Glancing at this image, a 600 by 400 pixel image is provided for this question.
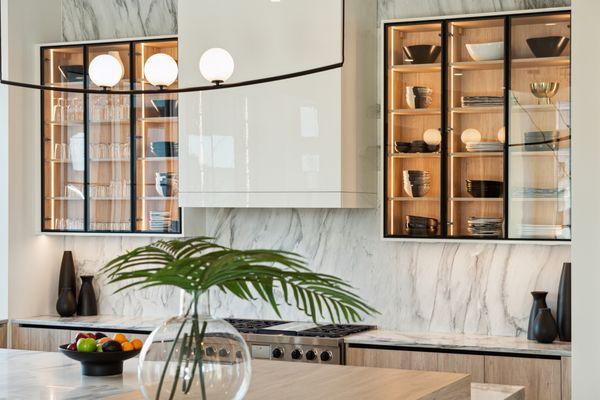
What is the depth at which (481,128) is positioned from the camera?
17.3 ft

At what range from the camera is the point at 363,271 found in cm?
574

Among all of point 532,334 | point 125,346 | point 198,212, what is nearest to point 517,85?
point 532,334

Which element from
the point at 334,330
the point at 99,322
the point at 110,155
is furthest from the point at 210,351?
the point at 110,155

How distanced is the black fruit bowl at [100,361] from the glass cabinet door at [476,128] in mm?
2137

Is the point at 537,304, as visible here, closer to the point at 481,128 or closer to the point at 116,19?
the point at 481,128

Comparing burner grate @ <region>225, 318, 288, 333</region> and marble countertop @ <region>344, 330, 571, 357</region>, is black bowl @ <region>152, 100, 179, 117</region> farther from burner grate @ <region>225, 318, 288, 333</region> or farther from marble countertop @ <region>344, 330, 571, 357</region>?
marble countertop @ <region>344, 330, 571, 357</region>

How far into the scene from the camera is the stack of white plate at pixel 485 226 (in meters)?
5.17

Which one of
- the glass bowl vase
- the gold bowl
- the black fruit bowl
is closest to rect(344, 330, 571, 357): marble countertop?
the gold bowl

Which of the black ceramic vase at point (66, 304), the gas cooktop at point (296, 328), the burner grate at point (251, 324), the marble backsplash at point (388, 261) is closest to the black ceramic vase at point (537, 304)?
the marble backsplash at point (388, 261)

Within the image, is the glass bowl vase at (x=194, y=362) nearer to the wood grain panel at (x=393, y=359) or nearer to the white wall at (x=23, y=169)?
the wood grain panel at (x=393, y=359)

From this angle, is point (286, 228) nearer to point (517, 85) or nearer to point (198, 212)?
point (198, 212)

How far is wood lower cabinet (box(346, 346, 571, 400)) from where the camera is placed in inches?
189

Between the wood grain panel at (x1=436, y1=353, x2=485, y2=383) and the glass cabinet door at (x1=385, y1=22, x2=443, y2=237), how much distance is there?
706mm

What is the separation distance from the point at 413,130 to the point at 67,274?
2.57m
